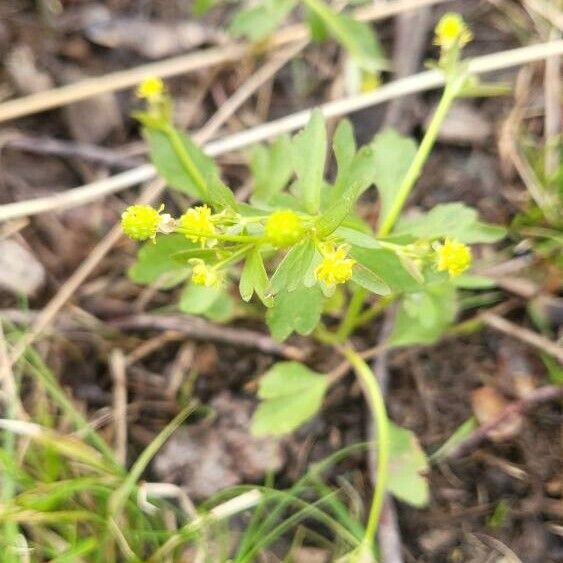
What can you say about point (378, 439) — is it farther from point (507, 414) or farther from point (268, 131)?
point (268, 131)

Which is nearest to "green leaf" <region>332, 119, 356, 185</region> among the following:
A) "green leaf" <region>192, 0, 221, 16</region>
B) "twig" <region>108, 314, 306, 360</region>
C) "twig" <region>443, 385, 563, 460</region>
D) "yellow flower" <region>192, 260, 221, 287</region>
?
"yellow flower" <region>192, 260, 221, 287</region>

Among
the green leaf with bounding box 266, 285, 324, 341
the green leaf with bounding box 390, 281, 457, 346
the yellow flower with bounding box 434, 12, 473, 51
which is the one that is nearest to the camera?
the green leaf with bounding box 266, 285, 324, 341

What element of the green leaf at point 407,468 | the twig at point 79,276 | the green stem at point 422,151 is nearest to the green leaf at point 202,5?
the twig at point 79,276

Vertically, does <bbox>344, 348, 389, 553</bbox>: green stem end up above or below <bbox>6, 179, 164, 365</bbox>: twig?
below

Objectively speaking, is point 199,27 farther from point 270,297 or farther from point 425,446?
point 425,446

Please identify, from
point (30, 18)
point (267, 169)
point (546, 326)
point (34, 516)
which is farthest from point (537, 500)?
point (30, 18)

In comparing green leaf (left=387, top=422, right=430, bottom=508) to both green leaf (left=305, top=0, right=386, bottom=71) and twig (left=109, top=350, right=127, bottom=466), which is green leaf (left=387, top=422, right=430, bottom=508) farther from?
green leaf (left=305, top=0, right=386, bottom=71)
